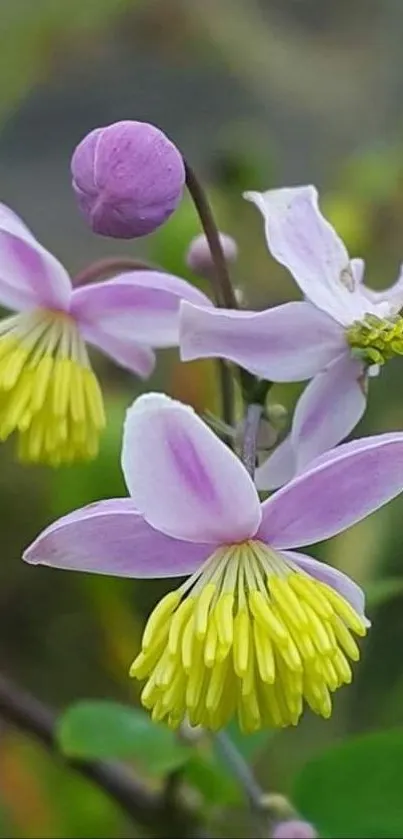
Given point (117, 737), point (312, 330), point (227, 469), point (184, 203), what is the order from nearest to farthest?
point (227, 469), point (312, 330), point (117, 737), point (184, 203)

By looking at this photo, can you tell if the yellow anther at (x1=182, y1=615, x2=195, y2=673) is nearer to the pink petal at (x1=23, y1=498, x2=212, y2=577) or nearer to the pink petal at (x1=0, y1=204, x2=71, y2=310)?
the pink petal at (x1=23, y1=498, x2=212, y2=577)

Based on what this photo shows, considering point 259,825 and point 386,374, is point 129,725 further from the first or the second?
point 386,374

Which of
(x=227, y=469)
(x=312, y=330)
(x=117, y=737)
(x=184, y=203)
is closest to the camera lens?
(x=227, y=469)

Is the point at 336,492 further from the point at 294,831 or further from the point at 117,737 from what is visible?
the point at 117,737

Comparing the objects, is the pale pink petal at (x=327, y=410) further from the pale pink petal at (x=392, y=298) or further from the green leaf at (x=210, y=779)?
the green leaf at (x=210, y=779)

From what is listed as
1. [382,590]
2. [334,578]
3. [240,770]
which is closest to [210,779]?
[240,770]

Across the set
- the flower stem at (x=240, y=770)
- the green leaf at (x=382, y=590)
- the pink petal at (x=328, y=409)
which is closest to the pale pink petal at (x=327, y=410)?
the pink petal at (x=328, y=409)

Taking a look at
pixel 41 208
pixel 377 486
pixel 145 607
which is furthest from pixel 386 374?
pixel 41 208
